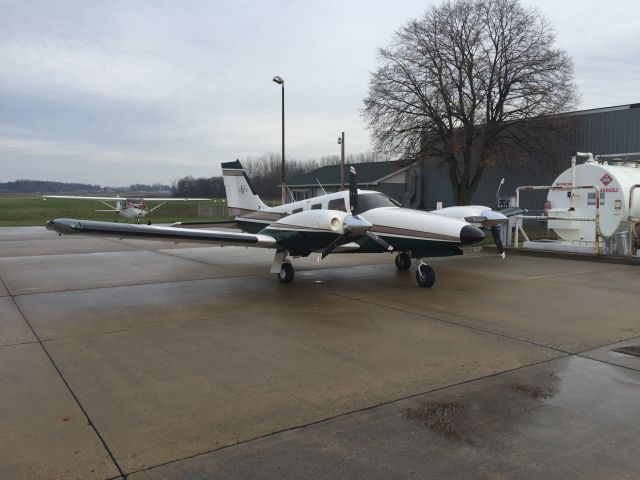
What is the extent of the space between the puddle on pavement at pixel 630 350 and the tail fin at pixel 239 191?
10.5 meters

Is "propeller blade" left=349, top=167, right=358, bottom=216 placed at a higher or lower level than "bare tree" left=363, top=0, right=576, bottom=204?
lower

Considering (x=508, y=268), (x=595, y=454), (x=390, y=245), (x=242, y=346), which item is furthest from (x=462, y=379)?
(x=508, y=268)

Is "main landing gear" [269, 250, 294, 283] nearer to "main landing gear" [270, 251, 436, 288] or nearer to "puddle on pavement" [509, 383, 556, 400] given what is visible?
"main landing gear" [270, 251, 436, 288]

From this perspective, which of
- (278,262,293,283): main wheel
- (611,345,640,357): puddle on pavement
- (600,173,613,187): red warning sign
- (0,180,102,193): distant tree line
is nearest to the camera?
(611,345,640,357): puddle on pavement

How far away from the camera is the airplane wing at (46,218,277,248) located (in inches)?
330

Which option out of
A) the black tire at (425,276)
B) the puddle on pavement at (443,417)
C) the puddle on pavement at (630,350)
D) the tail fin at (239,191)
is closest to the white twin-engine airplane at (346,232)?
the black tire at (425,276)

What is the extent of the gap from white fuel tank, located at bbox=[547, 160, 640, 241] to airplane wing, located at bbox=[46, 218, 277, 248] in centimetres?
1120

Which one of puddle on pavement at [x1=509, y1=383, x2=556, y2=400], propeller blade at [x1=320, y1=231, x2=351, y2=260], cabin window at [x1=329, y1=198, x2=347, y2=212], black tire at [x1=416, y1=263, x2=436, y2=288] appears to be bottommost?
puddle on pavement at [x1=509, y1=383, x2=556, y2=400]

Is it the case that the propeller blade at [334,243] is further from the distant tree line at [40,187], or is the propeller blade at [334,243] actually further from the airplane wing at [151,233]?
the distant tree line at [40,187]

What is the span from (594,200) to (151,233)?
46.2ft

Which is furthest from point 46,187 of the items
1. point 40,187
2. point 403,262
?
point 403,262

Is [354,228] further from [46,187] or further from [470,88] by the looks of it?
[46,187]

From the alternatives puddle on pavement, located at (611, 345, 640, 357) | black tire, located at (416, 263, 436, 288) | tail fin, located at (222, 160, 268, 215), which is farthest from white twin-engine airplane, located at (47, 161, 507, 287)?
tail fin, located at (222, 160, 268, 215)

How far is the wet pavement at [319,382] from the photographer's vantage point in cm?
358
